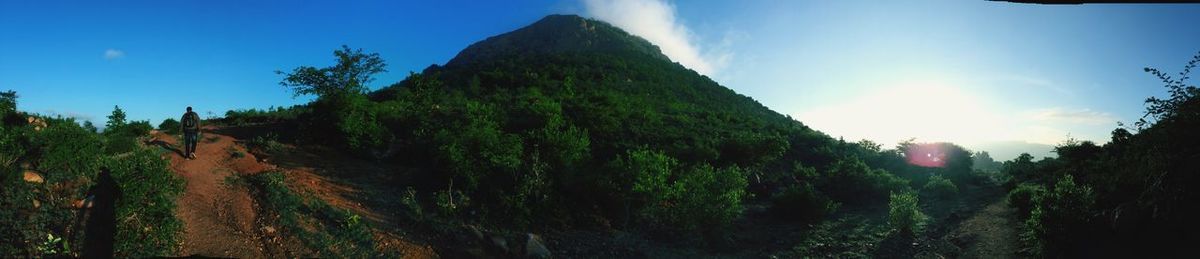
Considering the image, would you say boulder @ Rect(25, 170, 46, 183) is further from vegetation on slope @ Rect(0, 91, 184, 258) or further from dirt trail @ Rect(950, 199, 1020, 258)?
dirt trail @ Rect(950, 199, 1020, 258)

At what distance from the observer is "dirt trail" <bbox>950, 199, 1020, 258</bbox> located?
15570 mm

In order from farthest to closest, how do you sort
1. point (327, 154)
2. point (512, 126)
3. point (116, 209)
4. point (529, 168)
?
point (512, 126)
point (327, 154)
point (529, 168)
point (116, 209)

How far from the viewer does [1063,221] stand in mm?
12234

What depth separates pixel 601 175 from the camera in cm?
1702

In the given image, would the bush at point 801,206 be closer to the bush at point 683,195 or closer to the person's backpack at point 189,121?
the bush at point 683,195

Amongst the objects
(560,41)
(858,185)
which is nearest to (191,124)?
(858,185)

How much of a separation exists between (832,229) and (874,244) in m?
2.50

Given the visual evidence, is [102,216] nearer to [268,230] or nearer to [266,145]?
[268,230]

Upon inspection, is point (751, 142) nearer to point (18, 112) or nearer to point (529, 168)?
point (529, 168)

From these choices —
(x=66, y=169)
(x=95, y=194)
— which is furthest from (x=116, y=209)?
(x=66, y=169)

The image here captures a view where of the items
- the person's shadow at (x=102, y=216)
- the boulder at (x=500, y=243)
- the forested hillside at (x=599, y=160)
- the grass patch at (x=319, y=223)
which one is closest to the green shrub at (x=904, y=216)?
the forested hillside at (x=599, y=160)

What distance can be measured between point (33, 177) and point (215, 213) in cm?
295

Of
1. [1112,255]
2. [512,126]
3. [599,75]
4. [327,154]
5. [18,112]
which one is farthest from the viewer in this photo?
[599,75]

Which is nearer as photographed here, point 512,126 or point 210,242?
point 210,242
